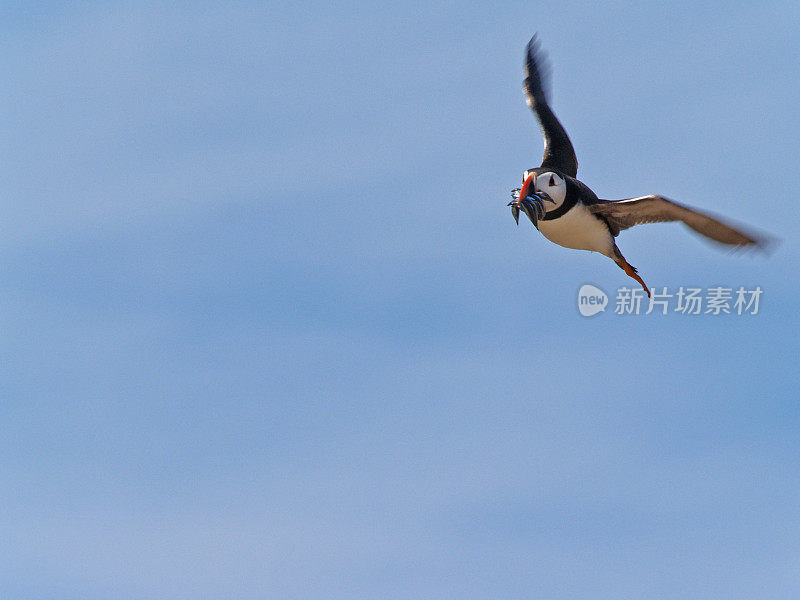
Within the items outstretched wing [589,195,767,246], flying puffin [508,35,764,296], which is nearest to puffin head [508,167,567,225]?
flying puffin [508,35,764,296]

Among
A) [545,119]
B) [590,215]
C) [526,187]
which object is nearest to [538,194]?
[526,187]

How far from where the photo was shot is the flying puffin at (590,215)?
99.1 ft

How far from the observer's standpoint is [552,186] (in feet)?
102

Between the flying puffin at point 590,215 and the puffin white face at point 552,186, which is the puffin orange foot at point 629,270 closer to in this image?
the flying puffin at point 590,215

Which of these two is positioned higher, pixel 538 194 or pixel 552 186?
pixel 552 186

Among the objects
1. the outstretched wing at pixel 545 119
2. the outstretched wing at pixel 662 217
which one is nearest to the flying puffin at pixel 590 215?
the outstretched wing at pixel 662 217

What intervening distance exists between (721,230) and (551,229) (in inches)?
180

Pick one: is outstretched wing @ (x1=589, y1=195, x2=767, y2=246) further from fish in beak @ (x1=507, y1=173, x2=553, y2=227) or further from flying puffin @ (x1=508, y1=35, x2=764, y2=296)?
fish in beak @ (x1=507, y1=173, x2=553, y2=227)

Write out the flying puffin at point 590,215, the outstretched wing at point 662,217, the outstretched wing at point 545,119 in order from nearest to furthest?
the outstretched wing at point 662,217
the flying puffin at point 590,215
the outstretched wing at point 545,119

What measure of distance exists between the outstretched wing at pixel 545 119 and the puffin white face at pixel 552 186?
5080 millimetres

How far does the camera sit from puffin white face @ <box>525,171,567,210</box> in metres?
30.8

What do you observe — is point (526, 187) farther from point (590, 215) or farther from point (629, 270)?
point (629, 270)

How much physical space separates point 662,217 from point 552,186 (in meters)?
3.31

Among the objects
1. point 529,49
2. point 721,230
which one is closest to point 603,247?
point 721,230
